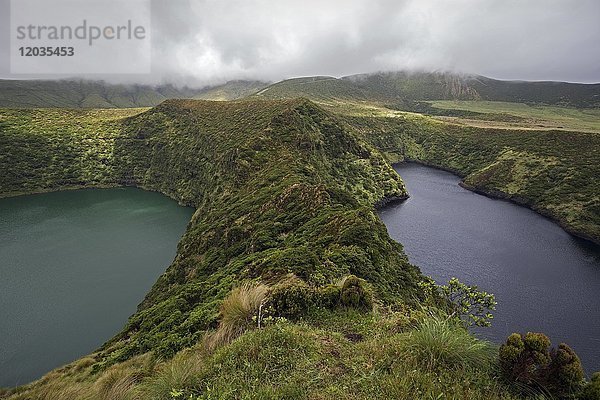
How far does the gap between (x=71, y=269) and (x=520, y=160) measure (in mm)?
116128

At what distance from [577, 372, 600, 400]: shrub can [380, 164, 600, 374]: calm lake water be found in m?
24.7

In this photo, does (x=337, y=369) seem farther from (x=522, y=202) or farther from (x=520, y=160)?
(x=520, y=160)

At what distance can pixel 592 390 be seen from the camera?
5547 millimetres

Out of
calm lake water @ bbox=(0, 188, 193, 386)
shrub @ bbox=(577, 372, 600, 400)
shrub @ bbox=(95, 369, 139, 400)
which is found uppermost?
shrub @ bbox=(577, 372, 600, 400)

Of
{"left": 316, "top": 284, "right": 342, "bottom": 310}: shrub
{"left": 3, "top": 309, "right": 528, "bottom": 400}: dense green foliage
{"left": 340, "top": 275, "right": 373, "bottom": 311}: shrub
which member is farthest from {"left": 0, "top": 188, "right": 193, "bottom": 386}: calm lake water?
{"left": 3, "top": 309, "right": 528, "bottom": 400}: dense green foliage

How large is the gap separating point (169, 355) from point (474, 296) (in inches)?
444

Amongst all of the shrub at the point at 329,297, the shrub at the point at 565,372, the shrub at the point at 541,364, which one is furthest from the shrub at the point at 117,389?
the shrub at the point at 565,372

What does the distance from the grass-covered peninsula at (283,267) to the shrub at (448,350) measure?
0.09 feet

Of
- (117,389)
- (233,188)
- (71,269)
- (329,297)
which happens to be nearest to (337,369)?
(329,297)

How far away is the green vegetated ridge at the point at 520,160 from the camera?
79.8m

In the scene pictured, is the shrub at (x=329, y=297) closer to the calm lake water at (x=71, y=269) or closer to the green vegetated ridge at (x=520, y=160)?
the calm lake water at (x=71, y=269)

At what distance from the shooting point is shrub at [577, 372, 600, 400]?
5494 millimetres

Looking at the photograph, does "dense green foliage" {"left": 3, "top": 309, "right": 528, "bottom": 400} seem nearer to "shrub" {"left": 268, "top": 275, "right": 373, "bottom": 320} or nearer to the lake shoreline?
Result: "shrub" {"left": 268, "top": 275, "right": 373, "bottom": 320}

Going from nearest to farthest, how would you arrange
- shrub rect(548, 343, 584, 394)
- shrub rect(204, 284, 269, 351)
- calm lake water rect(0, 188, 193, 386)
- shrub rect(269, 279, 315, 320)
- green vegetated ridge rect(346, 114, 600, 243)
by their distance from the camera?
shrub rect(548, 343, 584, 394) → shrub rect(204, 284, 269, 351) → shrub rect(269, 279, 315, 320) → calm lake water rect(0, 188, 193, 386) → green vegetated ridge rect(346, 114, 600, 243)
